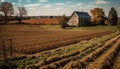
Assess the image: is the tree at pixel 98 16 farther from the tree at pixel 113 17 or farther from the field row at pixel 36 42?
the field row at pixel 36 42

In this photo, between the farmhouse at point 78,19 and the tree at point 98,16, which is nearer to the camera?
the farmhouse at point 78,19

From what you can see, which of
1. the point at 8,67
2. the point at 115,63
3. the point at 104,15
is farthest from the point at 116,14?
the point at 8,67

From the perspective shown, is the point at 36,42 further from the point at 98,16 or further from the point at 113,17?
the point at 113,17

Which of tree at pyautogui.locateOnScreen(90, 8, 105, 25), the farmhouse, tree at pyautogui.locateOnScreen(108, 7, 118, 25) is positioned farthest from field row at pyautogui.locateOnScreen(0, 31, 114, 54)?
tree at pyautogui.locateOnScreen(108, 7, 118, 25)

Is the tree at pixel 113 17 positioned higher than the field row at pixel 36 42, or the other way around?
the tree at pixel 113 17

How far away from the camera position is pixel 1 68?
15.9 meters

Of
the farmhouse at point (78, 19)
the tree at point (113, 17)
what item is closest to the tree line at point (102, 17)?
the tree at point (113, 17)

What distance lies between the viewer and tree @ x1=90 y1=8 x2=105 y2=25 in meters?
100

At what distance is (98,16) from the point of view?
102 metres

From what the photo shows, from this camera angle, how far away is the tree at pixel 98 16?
10029 centimetres

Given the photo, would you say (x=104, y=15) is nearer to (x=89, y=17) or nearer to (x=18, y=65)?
(x=89, y=17)

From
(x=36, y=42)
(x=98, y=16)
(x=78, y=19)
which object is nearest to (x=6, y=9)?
(x=78, y=19)

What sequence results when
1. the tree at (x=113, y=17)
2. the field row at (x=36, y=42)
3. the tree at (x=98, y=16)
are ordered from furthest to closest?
the tree at (x=98, y=16), the tree at (x=113, y=17), the field row at (x=36, y=42)

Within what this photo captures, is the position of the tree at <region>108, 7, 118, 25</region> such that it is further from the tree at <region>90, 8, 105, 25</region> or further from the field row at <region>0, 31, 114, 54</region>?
the field row at <region>0, 31, 114, 54</region>
